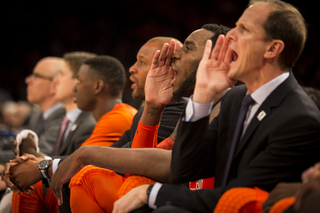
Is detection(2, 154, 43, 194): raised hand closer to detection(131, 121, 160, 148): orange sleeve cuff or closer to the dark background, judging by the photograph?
detection(131, 121, 160, 148): orange sleeve cuff

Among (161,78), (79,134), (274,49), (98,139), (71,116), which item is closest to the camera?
(274,49)

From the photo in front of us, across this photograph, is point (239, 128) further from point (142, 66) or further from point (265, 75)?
point (142, 66)

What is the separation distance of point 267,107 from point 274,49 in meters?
0.27

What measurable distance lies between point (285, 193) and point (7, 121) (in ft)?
23.8

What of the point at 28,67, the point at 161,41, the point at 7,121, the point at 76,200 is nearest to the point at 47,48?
the point at 28,67

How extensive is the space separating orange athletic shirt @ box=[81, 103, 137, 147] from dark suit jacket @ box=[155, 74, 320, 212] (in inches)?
57.5

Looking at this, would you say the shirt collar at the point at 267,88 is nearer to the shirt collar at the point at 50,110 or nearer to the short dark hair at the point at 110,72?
the short dark hair at the point at 110,72

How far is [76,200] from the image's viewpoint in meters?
1.98

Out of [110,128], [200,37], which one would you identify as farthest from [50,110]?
[200,37]

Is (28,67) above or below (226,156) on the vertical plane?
below

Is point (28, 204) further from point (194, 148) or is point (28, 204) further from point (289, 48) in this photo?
point (289, 48)

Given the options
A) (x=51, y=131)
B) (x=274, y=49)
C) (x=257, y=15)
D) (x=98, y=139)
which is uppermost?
(x=257, y=15)

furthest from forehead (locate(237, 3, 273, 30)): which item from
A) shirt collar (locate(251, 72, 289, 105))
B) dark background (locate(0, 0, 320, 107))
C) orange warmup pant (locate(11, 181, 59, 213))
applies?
dark background (locate(0, 0, 320, 107))

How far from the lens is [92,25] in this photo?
868cm
